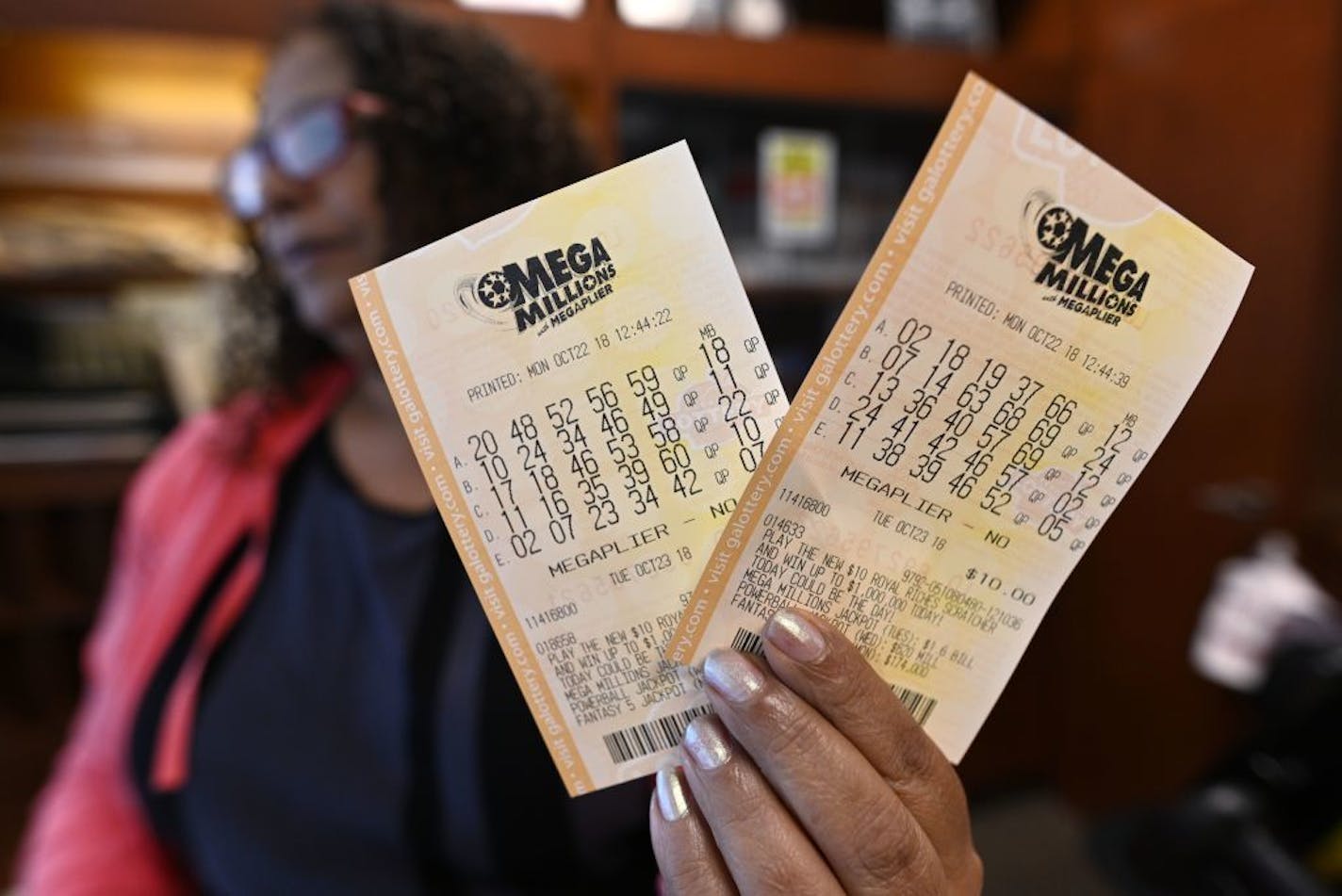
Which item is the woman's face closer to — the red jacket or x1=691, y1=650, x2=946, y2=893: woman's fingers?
the red jacket

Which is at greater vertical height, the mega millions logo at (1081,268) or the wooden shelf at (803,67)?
the wooden shelf at (803,67)

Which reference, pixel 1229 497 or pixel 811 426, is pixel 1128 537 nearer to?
pixel 1229 497

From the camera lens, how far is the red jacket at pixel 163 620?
80 cm

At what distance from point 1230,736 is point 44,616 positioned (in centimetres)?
220

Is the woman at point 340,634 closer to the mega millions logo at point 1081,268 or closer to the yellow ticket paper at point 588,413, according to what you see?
the yellow ticket paper at point 588,413

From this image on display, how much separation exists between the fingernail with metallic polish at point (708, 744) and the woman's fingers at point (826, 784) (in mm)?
10

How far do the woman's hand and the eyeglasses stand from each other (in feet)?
2.06

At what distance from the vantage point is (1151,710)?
1.72 metres

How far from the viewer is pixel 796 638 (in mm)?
330

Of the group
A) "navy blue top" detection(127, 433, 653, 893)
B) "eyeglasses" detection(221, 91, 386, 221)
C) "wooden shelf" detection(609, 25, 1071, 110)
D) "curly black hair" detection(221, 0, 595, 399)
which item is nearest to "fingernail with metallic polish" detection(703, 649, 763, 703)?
"navy blue top" detection(127, 433, 653, 893)

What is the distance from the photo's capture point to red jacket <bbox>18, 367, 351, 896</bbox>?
0.80 meters

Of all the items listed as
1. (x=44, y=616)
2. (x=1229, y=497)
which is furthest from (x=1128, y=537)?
(x=44, y=616)

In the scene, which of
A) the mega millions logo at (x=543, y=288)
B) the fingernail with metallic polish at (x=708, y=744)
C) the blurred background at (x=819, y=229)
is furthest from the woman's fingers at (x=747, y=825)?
the blurred background at (x=819, y=229)

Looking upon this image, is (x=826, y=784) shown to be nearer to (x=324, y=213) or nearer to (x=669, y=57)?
(x=324, y=213)
